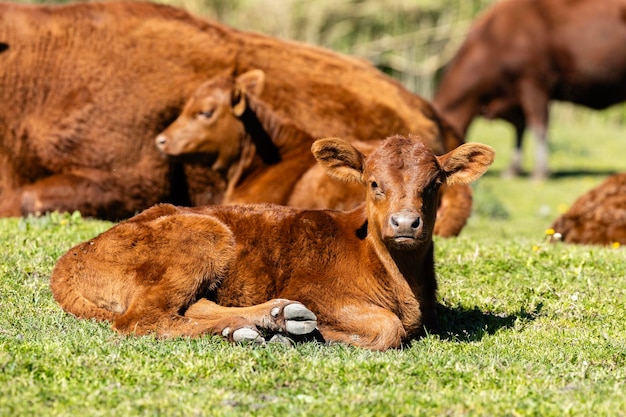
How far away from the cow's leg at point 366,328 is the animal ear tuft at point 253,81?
5.44 meters

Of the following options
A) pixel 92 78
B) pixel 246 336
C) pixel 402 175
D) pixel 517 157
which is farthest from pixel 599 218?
pixel 517 157

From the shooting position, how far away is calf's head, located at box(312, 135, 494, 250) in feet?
22.4

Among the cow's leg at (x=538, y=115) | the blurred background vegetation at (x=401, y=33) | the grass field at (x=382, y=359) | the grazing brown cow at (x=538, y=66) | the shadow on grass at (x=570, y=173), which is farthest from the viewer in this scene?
the blurred background vegetation at (x=401, y=33)

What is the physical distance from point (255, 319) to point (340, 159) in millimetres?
1456

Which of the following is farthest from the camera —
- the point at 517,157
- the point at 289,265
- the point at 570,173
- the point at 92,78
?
the point at 570,173

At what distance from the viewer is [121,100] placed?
12.4m

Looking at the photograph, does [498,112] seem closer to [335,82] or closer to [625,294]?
[335,82]

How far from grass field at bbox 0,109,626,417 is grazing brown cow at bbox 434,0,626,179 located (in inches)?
549

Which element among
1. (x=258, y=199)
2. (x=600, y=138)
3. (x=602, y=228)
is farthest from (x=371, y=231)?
(x=600, y=138)

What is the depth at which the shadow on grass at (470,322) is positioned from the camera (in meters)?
7.46

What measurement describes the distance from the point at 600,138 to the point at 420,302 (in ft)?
79.4

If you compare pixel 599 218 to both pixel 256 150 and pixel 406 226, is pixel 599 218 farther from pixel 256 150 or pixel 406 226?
pixel 406 226

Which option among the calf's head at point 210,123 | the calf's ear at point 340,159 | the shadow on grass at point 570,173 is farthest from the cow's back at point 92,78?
the shadow on grass at point 570,173

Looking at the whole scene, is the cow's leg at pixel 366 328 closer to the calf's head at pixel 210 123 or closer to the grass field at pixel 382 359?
the grass field at pixel 382 359
